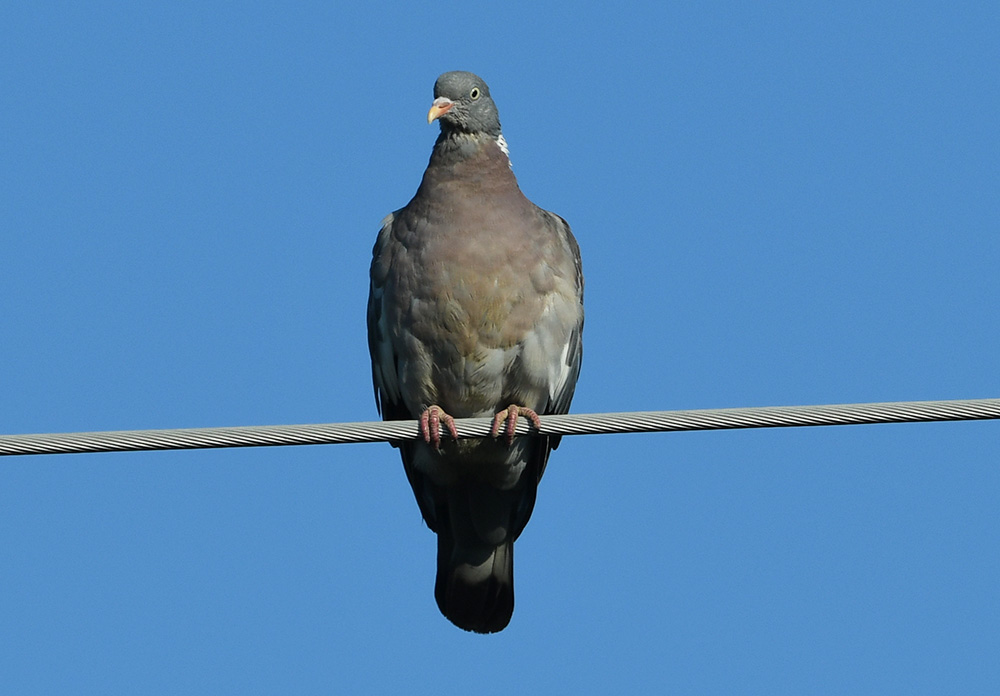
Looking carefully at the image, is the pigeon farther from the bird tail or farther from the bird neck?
the bird tail

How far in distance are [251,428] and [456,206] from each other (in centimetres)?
195

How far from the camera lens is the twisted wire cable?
4504mm

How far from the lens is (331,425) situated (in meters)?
4.68

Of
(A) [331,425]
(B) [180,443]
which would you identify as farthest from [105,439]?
(A) [331,425]

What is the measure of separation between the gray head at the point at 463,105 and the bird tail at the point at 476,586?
1.82 m

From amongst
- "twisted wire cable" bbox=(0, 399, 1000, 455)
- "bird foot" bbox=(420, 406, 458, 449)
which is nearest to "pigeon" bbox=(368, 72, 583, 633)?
"bird foot" bbox=(420, 406, 458, 449)

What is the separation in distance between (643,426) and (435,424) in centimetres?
153

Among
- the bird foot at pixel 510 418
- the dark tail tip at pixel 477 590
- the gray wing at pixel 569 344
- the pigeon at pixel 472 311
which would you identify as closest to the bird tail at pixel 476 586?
the dark tail tip at pixel 477 590

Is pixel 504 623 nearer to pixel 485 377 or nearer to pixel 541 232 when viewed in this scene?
pixel 485 377

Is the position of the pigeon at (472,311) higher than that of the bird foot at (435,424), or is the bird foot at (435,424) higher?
the pigeon at (472,311)

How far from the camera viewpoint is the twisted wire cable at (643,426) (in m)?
4.50

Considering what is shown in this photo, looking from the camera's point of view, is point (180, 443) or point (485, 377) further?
point (485, 377)

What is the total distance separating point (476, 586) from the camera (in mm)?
6910

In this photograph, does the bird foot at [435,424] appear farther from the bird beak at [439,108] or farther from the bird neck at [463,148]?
the bird beak at [439,108]
